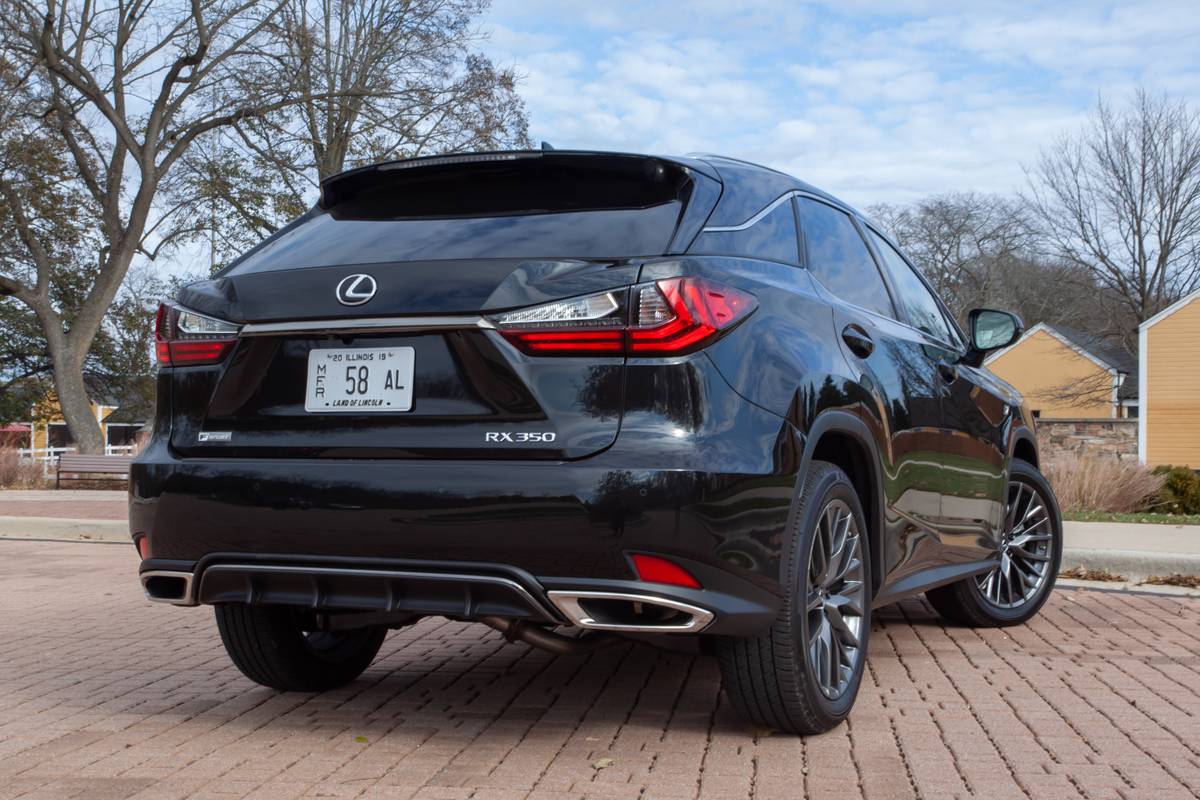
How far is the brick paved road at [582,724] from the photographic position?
11.8ft

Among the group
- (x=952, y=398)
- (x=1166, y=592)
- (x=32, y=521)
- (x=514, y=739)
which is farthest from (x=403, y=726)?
(x=32, y=521)

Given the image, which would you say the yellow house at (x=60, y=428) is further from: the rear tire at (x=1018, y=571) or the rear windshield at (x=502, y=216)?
the rear windshield at (x=502, y=216)

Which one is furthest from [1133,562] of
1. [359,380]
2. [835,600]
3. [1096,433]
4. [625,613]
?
[1096,433]

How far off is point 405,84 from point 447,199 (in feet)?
89.9

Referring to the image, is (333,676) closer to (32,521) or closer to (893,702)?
(893,702)

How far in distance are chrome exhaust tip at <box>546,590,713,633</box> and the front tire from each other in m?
0.35

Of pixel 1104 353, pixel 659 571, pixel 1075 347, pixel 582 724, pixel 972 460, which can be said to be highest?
pixel 1075 347

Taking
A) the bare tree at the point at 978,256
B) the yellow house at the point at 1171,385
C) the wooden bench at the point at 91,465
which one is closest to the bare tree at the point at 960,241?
the bare tree at the point at 978,256

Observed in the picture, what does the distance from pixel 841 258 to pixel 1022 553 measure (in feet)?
8.22

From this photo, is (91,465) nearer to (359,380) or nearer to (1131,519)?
(1131,519)

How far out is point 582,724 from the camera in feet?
14.1

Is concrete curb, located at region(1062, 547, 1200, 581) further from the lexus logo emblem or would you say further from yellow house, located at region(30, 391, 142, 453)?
yellow house, located at region(30, 391, 142, 453)

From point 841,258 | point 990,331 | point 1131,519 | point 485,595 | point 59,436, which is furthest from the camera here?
point 59,436

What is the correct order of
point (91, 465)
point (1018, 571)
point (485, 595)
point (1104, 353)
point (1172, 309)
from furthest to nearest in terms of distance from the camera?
point (1104, 353) → point (1172, 309) → point (91, 465) → point (1018, 571) → point (485, 595)
